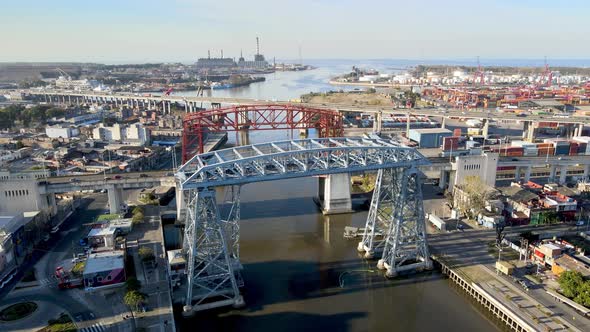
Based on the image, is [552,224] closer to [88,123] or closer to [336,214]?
[336,214]

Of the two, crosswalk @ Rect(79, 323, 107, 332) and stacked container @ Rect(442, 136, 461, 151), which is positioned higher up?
stacked container @ Rect(442, 136, 461, 151)

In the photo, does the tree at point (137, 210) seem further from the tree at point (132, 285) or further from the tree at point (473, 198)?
the tree at point (473, 198)

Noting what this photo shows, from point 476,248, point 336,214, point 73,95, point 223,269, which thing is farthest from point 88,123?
point 476,248

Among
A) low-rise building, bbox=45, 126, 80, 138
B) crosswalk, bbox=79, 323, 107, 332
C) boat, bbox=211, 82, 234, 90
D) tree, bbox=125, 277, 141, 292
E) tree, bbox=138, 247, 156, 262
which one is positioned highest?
boat, bbox=211, 82, 234, 90

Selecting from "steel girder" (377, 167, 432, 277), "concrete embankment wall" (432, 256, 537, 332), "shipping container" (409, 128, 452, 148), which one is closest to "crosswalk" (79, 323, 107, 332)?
"steel girder" (377, 167, 432, 277)

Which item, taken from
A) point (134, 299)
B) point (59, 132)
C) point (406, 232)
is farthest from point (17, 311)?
point (59, 132)

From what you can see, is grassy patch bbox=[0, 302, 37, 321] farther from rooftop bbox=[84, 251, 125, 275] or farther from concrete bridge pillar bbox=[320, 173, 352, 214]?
concrete bridge pillar bbox=[320, 173, 352, 214]

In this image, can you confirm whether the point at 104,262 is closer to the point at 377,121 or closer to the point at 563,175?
the point at 563,175
